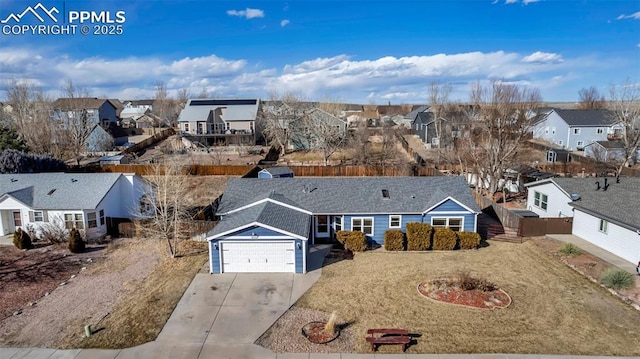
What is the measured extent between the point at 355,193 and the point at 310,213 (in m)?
3.55

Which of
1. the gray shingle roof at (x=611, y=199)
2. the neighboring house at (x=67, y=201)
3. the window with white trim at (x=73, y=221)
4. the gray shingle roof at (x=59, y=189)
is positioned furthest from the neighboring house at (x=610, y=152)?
the window with white trim at (x=73, y=221)

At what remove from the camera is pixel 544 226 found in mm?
27094

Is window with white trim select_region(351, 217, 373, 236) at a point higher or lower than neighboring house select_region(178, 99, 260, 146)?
lower

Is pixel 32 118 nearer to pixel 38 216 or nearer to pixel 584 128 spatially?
pixel 38 216

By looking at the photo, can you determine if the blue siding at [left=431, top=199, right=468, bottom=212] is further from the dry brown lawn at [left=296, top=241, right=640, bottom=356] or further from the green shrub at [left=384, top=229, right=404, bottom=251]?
the dry brown lawn at [left=296, top=241, right=640, bottom=356]

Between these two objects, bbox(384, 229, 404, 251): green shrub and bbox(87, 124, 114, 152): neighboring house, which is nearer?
bbox(384, 229, 404, 251): green shrub

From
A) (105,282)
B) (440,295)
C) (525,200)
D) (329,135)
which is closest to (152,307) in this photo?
(105,282)

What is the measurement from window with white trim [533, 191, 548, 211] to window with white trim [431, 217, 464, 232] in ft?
31.4

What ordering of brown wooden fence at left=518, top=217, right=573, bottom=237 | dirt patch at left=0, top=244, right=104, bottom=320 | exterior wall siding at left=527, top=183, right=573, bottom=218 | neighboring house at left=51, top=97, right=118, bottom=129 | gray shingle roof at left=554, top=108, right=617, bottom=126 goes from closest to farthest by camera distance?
dirt patch at left=0, top=244, right=104, bottom=320, brown wooden fence at left=518, top=217, right=573, bottom=237, exterior wall siding at left=527, top=183, right=573, bottom=218, neighboring house at left=51, top=97, right=118, bottom=129, gray shingle roof at left=554, top=108, right=617, bottom=126

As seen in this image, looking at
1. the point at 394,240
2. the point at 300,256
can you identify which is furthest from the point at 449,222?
the point at 300,256

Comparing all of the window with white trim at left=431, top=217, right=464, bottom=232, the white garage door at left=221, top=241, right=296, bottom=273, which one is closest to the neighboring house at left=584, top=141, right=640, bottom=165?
the window with white trim at left=431, top=217, right=464, bottom=232

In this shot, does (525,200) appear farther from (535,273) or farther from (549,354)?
(549,354)

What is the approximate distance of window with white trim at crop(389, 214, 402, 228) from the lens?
25.6m

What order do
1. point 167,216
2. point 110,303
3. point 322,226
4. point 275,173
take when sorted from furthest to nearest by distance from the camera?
1. point 275,173
2. point 322,226
3. point 167,216
4. point 110,303
